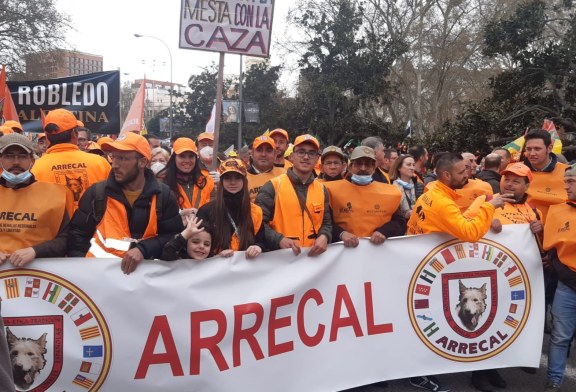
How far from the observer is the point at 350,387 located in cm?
393

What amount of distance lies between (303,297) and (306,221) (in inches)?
23.2

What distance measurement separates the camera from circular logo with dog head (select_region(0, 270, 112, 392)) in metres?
3.24

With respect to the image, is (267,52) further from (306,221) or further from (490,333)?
(490,333)

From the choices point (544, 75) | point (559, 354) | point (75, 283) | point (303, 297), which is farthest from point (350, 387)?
point (544, 75)

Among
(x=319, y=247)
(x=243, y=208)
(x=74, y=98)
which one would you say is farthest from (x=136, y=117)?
(x=319, y=247)

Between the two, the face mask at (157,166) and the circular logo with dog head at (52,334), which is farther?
the face mask at (157,166)

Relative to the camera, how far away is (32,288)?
10.8ft

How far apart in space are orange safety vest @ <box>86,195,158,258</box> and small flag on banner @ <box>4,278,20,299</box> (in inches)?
17.1

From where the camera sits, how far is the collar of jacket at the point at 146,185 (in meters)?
3.45

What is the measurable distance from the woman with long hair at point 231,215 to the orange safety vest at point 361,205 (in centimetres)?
80

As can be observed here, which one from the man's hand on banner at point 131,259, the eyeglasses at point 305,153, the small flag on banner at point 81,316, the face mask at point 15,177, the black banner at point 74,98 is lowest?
the small flag on banner at point 81,316

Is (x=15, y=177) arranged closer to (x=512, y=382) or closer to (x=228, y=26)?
(x=228, y=26)

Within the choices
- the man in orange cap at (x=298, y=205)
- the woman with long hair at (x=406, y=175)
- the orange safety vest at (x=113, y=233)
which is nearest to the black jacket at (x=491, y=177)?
the woman with long hair at (x=406, y=175)

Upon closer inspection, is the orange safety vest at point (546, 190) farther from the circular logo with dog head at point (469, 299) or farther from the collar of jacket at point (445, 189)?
the collar of jacket at point (445, 189)
